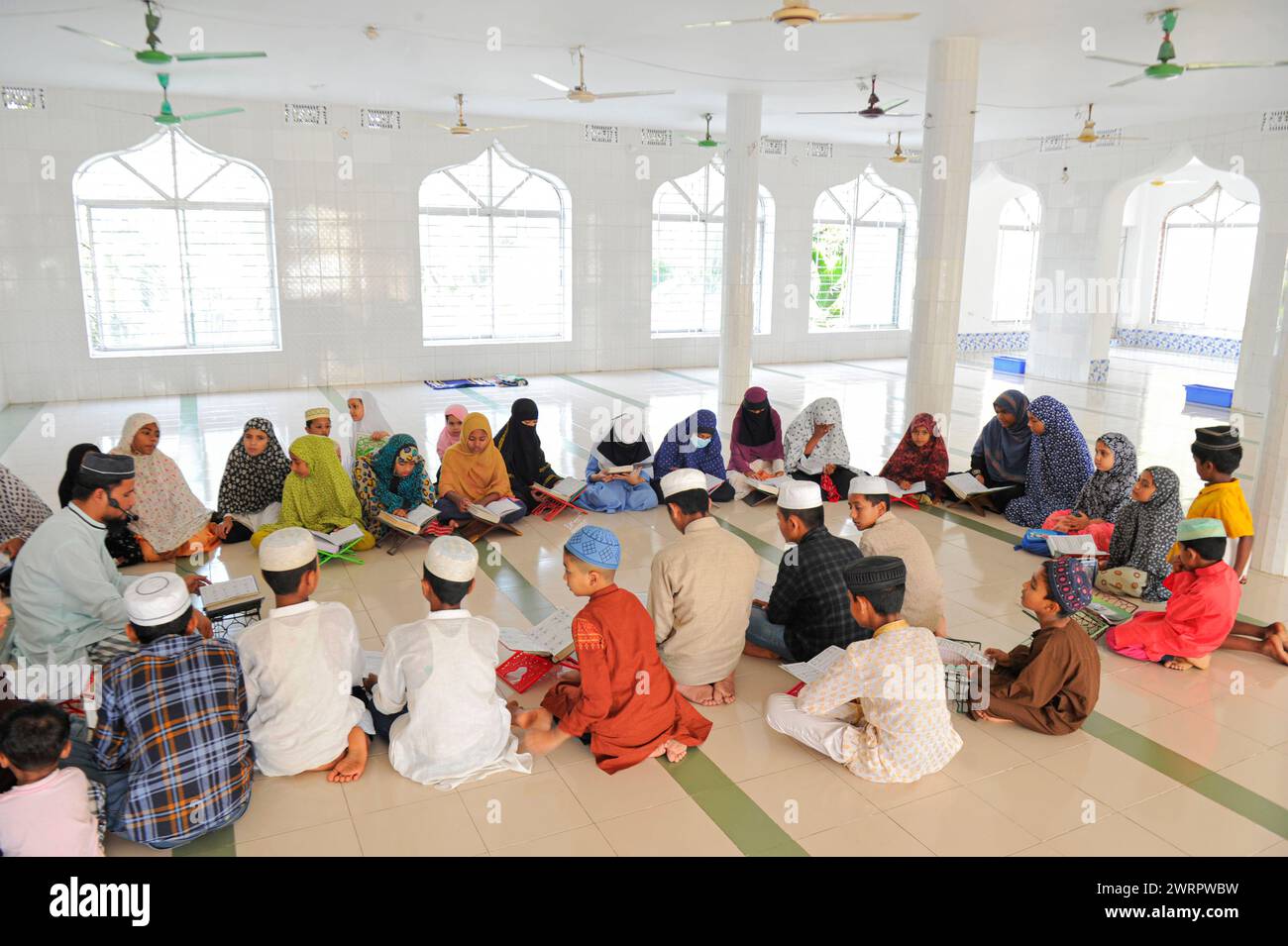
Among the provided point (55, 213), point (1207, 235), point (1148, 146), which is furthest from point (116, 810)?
point (1207, 235)

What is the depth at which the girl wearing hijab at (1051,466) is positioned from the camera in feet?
19.6

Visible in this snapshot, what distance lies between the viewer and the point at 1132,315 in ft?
56.8

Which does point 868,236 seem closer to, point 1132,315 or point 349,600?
point 1132,315

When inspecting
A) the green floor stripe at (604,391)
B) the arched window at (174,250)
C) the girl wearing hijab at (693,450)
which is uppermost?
the arched window at (174,250)

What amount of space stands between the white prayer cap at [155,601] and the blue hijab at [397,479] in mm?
2889

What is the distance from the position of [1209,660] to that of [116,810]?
13.9 feet

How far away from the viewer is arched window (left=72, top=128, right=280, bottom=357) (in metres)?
10.3

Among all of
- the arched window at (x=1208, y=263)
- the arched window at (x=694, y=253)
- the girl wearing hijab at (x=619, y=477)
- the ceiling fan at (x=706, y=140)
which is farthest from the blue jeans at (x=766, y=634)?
the arched window at (x=1208, y=263)

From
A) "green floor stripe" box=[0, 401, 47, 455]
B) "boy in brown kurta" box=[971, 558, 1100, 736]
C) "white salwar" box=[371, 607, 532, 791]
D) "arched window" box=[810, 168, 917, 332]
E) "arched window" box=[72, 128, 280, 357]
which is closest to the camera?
"white salwar" box=[371, 607, 532, 791]

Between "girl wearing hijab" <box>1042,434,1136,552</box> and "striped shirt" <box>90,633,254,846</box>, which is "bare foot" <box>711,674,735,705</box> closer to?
"striped shirt" <box>90,633,254,846</box>

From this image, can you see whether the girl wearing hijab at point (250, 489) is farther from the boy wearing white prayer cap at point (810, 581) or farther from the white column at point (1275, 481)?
the white column at point (1275, 481)

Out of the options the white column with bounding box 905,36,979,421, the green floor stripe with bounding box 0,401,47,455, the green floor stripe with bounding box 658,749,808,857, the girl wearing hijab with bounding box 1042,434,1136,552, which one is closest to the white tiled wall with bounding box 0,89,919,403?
the green floor stripe with bounding box 0,401,47,455

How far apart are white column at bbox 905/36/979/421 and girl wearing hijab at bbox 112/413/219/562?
208 inches

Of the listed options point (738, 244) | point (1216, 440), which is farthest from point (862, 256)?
point (1216, 440)
